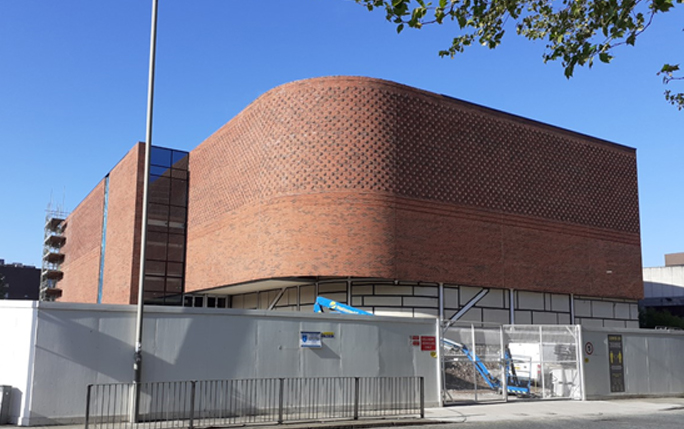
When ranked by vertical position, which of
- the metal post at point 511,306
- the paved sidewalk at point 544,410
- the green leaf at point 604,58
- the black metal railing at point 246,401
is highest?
the green leaf at point 604,58

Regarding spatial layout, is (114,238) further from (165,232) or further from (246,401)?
(246,401)

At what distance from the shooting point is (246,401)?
16938 millimetres

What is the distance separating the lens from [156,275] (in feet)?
136

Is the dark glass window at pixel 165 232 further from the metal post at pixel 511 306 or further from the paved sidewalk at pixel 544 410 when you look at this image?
the paved sidewalk at pixel 544 410

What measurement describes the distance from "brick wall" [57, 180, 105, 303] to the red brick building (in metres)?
10.8

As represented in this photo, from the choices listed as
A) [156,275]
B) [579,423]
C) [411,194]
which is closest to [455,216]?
[411,194]

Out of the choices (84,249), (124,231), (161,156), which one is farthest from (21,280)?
(161,156)

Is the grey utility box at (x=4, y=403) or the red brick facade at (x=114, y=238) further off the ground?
the red brick facade at (x=114, y=238)

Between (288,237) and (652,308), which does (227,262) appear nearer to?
(288,237)

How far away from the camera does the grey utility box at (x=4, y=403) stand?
14.6 m

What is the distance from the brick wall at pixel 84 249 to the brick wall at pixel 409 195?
658 inches

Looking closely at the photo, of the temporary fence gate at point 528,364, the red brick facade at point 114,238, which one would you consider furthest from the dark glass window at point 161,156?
the temporary fence gate at point 528,364

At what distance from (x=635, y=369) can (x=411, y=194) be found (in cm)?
1185

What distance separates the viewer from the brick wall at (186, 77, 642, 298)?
1193 inches
